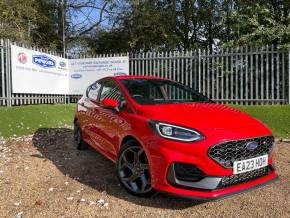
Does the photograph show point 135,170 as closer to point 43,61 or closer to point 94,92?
point 94,92

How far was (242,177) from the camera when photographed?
12.4ft

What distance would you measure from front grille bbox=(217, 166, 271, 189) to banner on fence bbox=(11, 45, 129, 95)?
31.0ft

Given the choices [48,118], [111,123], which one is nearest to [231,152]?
[111,123]

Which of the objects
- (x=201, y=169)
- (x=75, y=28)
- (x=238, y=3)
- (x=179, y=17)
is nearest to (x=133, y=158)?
(x=201, y=169)

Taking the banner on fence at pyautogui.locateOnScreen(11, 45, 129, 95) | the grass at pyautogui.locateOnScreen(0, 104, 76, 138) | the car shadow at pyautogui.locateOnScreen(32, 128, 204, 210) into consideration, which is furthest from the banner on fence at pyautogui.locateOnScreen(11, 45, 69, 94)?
the car shadow at pyautogui.locateOnScreen(32, 128, 204, 210)

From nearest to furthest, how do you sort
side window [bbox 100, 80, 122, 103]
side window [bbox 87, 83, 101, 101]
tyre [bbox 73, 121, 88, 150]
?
side window [bbox 100, 80, 122, 103]
side window [bbox 87, 83, 101, 101]
tyre [bbox 73, 121, 88, 150]

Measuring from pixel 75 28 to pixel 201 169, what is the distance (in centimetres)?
1972

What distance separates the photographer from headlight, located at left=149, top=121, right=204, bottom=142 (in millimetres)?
3648

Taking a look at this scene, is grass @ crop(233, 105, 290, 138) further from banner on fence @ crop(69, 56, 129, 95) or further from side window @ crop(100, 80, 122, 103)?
banner on fence @ crop(69, 56, 129, 95)

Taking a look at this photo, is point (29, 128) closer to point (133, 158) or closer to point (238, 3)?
point (133, 158)

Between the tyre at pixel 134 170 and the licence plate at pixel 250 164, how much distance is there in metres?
1.00

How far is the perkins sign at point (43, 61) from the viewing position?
12423 mm

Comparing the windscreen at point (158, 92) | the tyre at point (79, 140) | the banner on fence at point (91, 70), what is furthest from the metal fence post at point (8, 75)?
the windscreen at point (158, 92)

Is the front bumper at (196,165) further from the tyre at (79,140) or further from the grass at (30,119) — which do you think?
the grass at (30,119)
